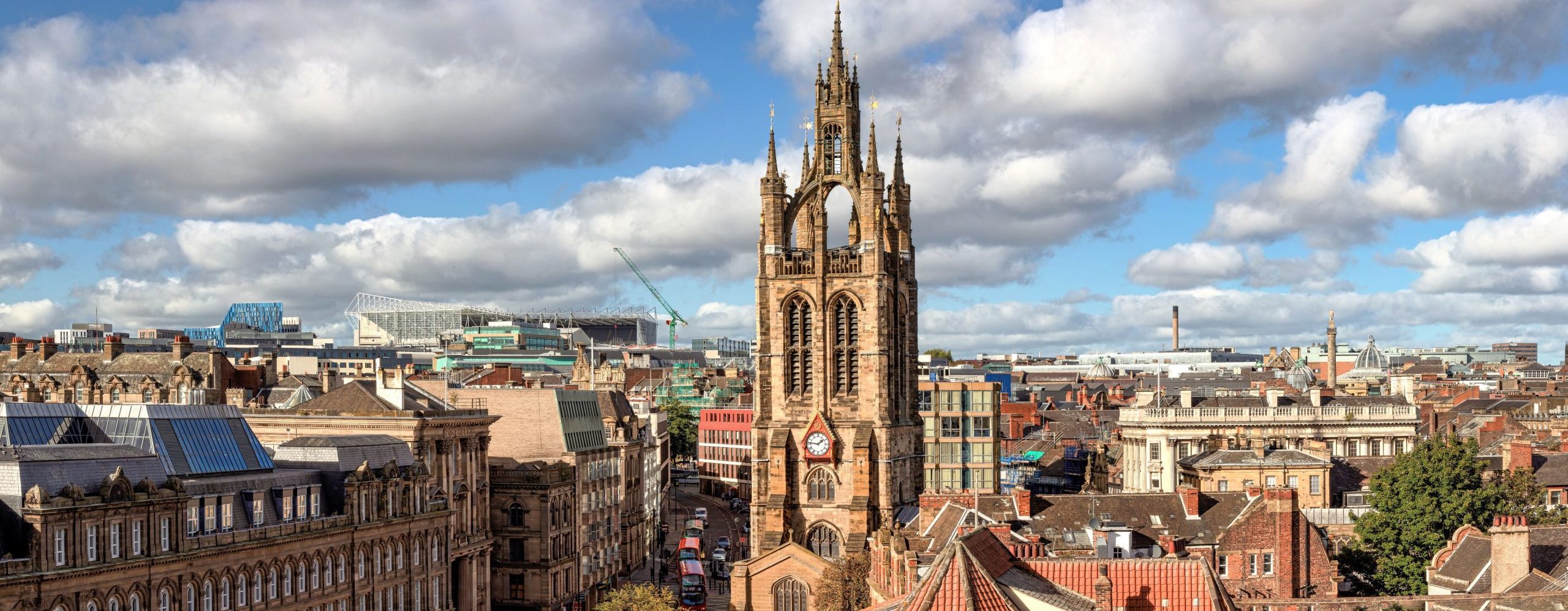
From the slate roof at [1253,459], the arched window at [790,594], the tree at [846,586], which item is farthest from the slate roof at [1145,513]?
the slate roof at [1253,459]

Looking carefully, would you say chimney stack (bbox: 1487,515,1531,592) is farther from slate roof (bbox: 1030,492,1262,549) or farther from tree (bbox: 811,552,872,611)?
tree (bbox: 811,552,872,611)

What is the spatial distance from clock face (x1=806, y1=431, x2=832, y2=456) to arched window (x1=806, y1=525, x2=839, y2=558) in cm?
526

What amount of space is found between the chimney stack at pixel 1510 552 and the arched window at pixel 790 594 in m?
47.5

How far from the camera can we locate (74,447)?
72875 mm

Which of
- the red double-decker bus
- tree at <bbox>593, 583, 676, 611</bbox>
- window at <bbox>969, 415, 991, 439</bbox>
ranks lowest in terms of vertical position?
the red double-decker bus

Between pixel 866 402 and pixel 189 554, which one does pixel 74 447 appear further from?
pixel 866 402

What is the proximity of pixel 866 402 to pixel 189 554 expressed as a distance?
54331mm

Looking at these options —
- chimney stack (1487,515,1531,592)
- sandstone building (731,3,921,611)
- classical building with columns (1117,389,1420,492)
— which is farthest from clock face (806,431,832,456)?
chimney stack (1487,515,1531,592)

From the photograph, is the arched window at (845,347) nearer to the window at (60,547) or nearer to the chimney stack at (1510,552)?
the chimney stack at (1510,552)

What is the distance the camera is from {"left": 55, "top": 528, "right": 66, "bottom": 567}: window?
221 ft

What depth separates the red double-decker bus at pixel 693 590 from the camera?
128000mm

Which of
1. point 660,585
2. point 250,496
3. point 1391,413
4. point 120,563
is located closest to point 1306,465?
point 1391,413

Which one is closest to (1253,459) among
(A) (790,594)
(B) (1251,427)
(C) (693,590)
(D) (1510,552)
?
(B) (1251,427)

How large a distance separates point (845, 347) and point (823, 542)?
45.8ft
